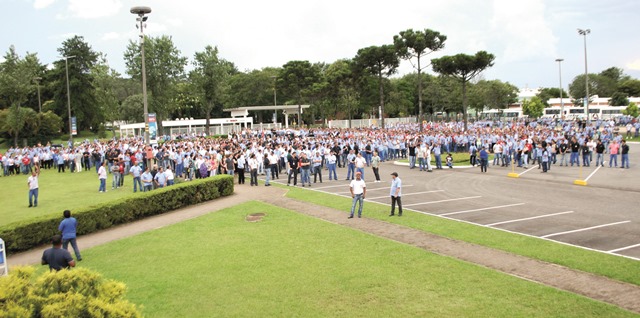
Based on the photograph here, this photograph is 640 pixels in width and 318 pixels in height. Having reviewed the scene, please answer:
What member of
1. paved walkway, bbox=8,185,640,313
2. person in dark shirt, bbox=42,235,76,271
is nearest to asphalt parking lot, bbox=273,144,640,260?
paved walkway, bbox=8,185,640,313

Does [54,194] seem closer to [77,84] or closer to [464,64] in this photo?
[464,64]

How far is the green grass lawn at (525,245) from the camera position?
1005cm

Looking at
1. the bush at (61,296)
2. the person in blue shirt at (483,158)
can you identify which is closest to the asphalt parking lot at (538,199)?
the person in blue shirt at (483,158)

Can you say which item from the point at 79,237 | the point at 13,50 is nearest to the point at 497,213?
the point at 79,237

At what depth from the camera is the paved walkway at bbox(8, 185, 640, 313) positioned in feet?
29.8

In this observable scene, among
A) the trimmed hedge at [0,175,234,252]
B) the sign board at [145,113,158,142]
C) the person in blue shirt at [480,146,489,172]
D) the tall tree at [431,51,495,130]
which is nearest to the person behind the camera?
the trimmed hedge at [0,175,234,252]

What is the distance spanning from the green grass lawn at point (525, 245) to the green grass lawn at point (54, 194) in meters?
11.7

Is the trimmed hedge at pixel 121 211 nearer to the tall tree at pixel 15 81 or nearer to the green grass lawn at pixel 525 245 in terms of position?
the green grass lawn at pixel 525 245

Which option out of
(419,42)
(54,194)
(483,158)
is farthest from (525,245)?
(419,42)

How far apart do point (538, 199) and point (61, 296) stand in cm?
1735

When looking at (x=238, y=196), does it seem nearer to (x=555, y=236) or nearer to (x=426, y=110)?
(x=555, y=236)

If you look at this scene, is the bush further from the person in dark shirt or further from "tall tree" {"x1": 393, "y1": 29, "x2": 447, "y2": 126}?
"tall tree" {"x1": 393, "y1": 29, "x2": 447, "y2": 126}

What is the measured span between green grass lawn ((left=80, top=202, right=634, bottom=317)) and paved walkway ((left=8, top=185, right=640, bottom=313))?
1.51ft

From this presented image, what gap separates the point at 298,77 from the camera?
6869 cm
